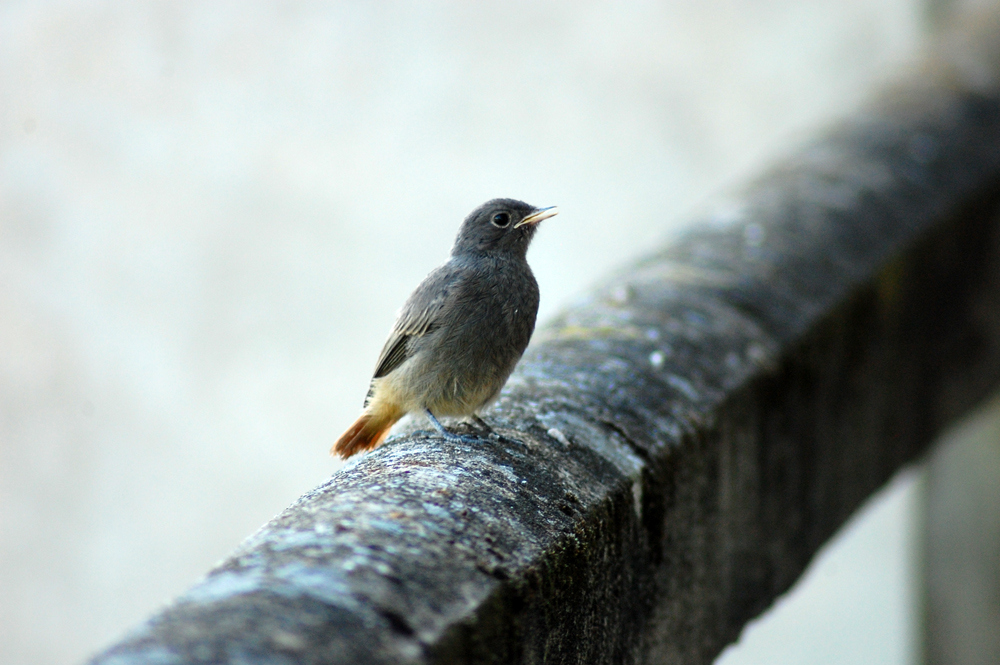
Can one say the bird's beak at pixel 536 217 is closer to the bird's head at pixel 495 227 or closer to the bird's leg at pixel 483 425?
the bird's head at pixel 495 227

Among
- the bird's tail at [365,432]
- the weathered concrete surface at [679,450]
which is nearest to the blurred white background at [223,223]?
the weathered concrete surface at [679,450]

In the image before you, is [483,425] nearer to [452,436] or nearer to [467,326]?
[452,436]

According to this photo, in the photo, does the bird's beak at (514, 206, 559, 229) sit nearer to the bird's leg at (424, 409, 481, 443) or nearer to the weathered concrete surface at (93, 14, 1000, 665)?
the weathered concrete surface at (93, 14, 1000, 665)

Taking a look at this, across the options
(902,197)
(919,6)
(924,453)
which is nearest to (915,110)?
(902,197)

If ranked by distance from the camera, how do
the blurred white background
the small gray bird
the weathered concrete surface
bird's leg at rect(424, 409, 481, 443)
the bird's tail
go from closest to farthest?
the weathered concrete surface
bird's leg at rect(424, 409, 481, 443)
the small gray bird
the bird's tail
the blurred white background

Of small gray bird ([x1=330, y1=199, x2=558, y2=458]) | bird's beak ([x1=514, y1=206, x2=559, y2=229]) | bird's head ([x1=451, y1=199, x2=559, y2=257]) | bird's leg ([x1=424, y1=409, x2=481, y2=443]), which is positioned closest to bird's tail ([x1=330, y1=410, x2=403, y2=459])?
small gray bird ([x1=330, y1=199, x2=558, y2=458])

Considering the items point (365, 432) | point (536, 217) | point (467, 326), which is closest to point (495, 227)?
point (536, 217)
